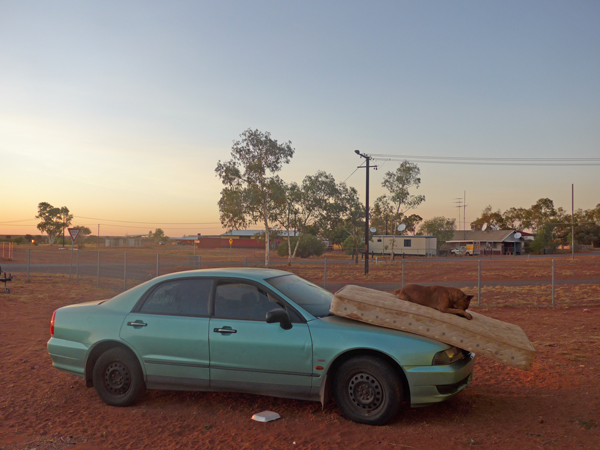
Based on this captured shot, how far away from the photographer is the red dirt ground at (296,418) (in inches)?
160

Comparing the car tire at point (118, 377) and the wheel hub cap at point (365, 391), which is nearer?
the wheel hub cap at point (365, 391)

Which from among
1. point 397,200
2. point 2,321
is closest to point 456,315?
point 2,321

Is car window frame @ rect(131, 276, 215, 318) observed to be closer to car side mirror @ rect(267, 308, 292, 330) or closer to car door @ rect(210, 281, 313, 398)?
car door @ rect(210, 281, 313, 398)

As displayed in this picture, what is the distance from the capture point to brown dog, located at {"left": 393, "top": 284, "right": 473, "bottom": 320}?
4777 millimetres

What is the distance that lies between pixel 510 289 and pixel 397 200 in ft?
85.7

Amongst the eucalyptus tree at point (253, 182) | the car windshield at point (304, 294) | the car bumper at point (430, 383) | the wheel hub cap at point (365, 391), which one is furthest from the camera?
the eucalyptus tree at point (253, 182)

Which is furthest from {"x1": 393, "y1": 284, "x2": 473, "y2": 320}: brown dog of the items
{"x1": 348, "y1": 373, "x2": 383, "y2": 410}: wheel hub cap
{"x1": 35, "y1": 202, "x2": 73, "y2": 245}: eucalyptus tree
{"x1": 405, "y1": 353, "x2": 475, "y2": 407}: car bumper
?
{"x1": 35, "y1": 202, "x2": 73, "y2": 245}: eucalyptus tree

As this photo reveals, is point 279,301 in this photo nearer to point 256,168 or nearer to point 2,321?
point 2,321

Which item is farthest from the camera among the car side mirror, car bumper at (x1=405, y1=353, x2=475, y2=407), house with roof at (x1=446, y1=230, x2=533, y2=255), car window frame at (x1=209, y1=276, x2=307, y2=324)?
house with roof at (x1=446, y1=230, x2=533, y2=255)

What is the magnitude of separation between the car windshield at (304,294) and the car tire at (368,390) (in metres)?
0.68

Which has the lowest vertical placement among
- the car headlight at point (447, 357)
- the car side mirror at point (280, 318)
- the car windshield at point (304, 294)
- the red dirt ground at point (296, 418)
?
the red dirt ground at point (296, 418)

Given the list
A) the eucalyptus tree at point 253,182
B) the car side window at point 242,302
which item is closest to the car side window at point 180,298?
the car side window at point 242,302

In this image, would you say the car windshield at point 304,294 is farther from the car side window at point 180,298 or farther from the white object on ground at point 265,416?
the white object on ground at point 265,416

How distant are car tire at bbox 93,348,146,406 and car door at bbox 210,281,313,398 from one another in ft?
2.88
